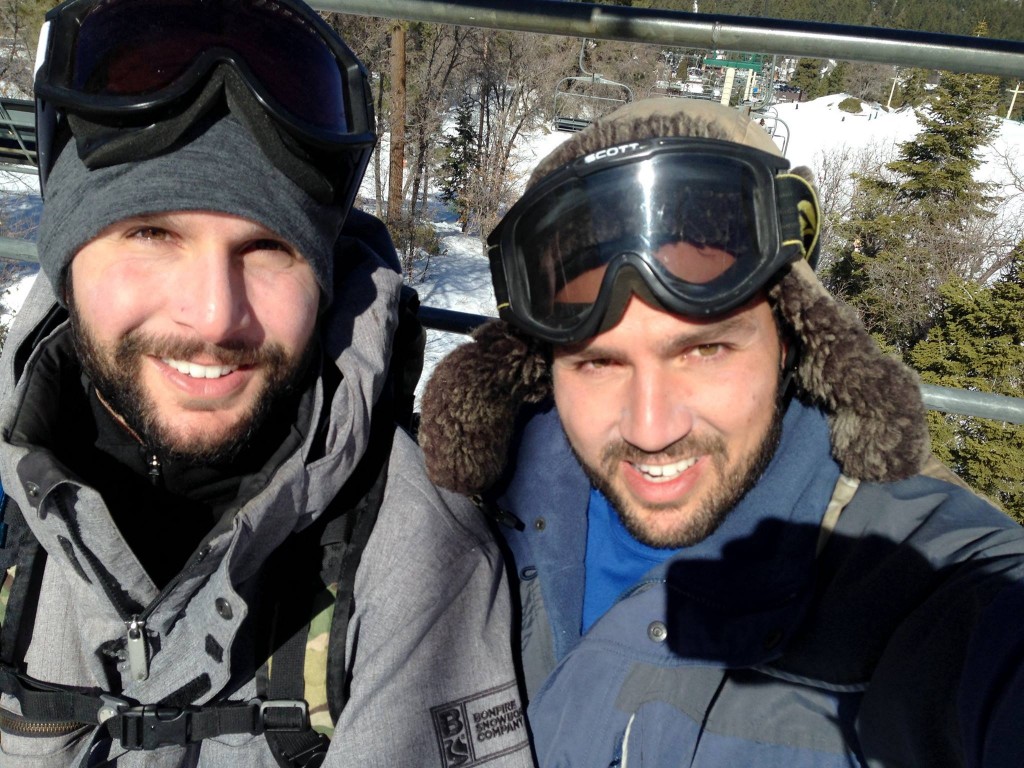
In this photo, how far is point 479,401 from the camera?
1.88 meters

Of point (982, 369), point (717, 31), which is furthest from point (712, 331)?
point (982, 369)

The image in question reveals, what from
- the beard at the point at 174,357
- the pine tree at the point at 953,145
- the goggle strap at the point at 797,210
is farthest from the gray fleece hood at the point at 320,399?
the pine tree at the point at 953,145

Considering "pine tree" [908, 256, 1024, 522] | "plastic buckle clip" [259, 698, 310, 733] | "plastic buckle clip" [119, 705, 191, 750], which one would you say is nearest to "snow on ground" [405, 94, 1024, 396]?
"plastic buckle clip" [259, 698, 310, 733]

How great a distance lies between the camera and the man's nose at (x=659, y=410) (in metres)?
1.66

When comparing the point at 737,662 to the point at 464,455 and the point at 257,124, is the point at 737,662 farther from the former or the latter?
the point at 257,124

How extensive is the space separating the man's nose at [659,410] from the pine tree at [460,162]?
69.5ft

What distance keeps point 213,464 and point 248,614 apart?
38 centimetres

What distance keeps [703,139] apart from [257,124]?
1002mm

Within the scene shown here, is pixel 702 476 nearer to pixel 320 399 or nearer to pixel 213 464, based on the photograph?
pixel 320 399

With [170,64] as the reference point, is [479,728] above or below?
below

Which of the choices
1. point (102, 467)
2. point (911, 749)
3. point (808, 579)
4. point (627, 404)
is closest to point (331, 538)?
point (102, 467)

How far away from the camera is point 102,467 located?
1.77 meters

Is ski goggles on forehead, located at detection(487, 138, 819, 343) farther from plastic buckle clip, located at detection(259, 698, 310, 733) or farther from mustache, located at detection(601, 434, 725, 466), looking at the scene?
plastic buckle clip, located at detection(259, 698, 310, 733)

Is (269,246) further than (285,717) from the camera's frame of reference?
Yes
